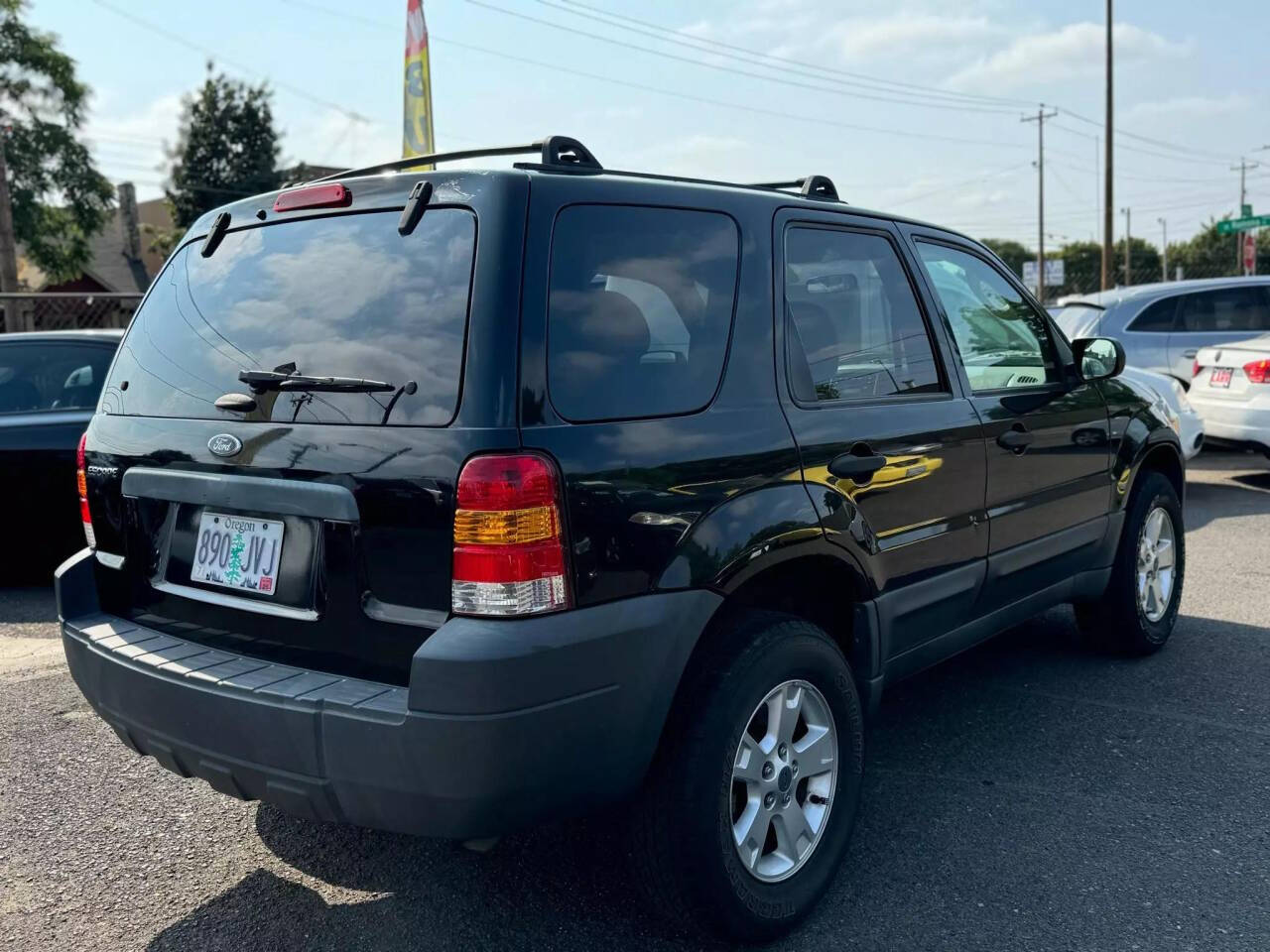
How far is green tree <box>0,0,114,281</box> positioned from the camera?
33.7 metres

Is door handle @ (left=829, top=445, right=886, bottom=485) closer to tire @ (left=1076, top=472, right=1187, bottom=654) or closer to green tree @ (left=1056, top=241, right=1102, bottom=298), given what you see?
tire @ (left=1076, top=472, right=1187, bottom=654)

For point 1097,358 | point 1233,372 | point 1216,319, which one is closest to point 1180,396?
point 1233,372

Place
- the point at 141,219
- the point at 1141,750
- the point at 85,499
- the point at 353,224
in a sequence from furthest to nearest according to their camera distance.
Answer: the point at 141,219
the point at 1141,750
the point at 85,499
the point at 353,224

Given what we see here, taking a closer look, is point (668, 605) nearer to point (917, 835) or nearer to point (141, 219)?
point (917, 835)

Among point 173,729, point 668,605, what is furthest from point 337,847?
point 668,605

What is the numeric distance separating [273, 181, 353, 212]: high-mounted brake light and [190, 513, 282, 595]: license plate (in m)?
0.79

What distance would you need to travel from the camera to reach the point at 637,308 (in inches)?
102

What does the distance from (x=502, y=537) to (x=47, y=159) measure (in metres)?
Answer: 38.4

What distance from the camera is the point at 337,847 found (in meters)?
3.27

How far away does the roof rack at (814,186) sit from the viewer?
3.37m

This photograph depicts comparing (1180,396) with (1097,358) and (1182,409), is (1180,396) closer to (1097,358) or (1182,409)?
(1182,409)

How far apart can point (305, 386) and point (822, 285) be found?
1502 millimetres

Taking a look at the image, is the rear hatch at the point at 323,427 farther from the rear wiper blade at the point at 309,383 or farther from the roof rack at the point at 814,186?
the roof rack at the point at 814,186

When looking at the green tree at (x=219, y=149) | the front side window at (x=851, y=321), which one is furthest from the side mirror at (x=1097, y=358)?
the green tree at (x=219, y=149)
